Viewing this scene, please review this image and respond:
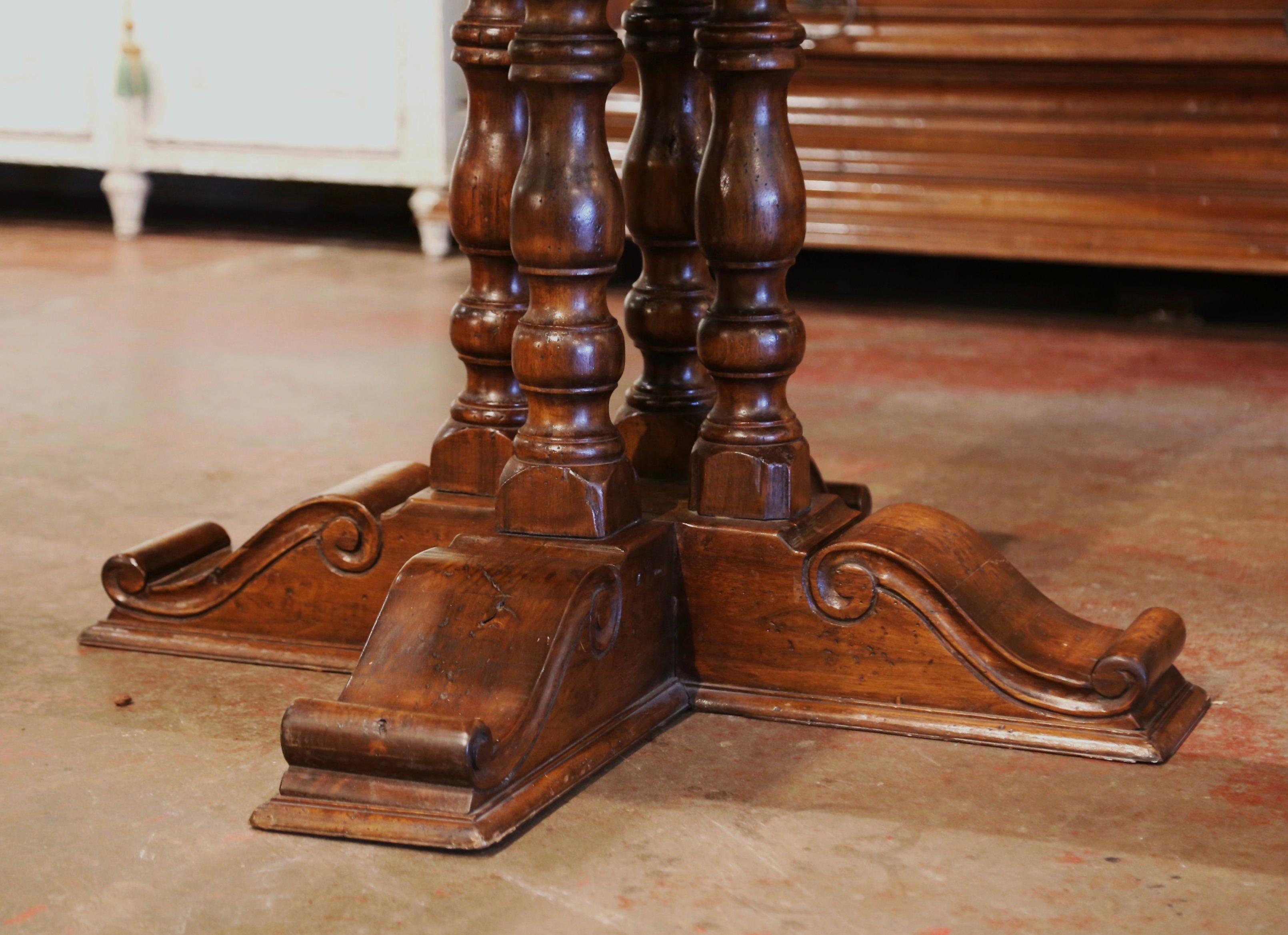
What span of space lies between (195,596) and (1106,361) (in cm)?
221

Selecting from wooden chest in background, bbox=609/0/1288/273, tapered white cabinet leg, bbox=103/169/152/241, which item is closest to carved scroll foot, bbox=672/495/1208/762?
wooden chest in background, bbox=609/0/1288/273

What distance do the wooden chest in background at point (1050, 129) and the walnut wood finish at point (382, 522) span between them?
2.41 metres

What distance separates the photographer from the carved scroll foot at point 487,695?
121 cm

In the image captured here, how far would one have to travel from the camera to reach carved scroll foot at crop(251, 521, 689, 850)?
121cm

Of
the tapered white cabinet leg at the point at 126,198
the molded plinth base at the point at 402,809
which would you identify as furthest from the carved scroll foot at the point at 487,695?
the tapered white cabinet leg at the point at 126,198

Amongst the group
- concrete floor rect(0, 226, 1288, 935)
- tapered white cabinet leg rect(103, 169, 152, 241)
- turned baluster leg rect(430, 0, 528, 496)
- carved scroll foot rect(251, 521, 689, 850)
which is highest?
turned baluster leg rect(430, 0, 528, 496)

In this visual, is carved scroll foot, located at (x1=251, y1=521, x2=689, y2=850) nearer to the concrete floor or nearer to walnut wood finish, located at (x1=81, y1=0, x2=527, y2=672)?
the concrete floor

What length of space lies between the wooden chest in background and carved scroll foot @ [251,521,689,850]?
2.55m

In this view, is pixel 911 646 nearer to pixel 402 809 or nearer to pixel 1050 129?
Result: pixel 402 809

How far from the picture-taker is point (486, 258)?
5.22 ft

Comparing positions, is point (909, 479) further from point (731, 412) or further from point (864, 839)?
point (864, 839)

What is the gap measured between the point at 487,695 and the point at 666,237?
22.3 inches

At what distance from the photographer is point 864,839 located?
121 centimetres

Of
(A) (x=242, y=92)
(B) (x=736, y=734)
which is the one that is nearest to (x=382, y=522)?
(B) (x=736, y=734)
